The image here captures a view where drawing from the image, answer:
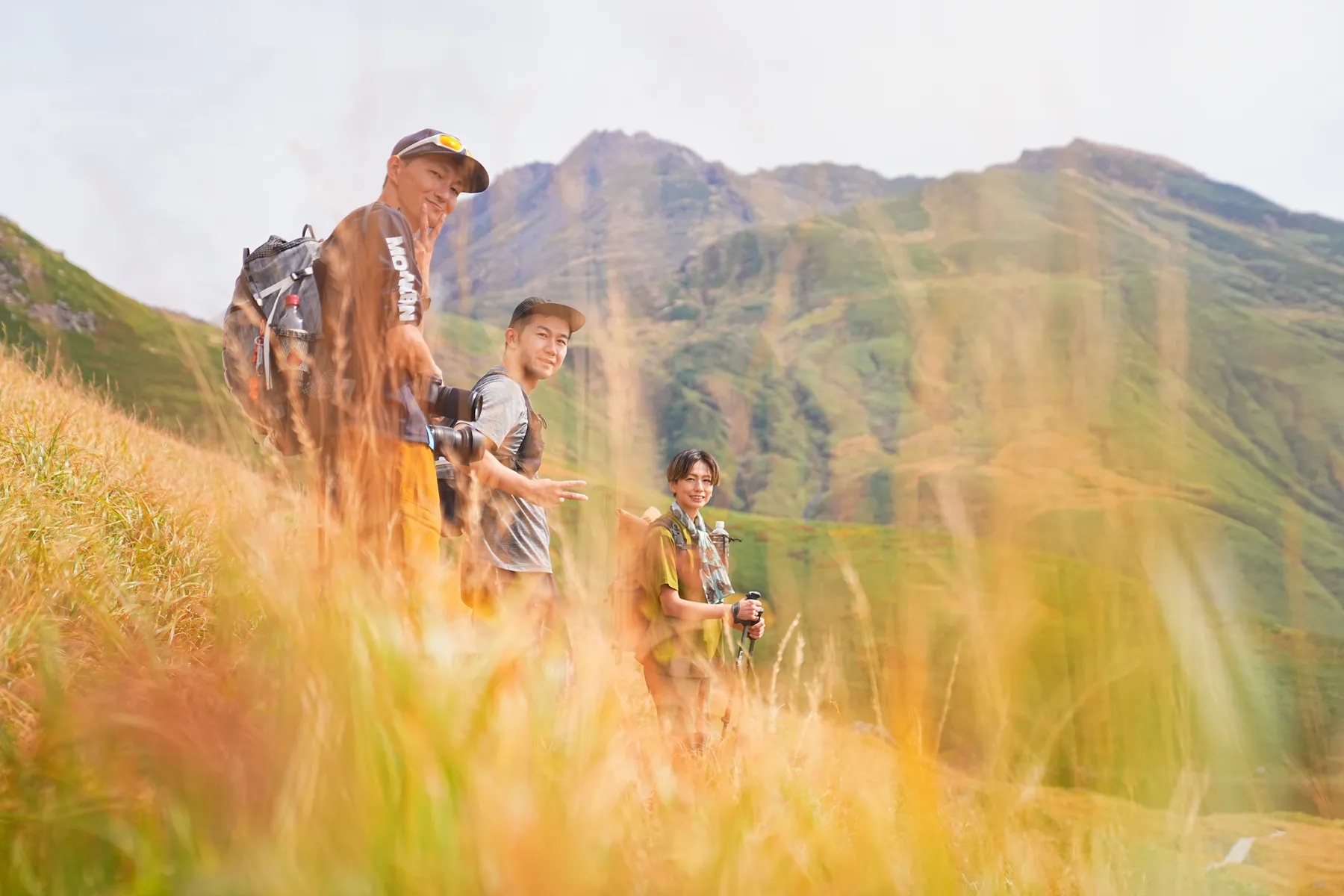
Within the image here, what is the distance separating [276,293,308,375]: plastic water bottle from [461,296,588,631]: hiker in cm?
74

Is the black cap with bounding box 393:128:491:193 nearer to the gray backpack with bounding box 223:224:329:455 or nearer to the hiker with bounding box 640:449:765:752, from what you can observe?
the gray backpack with bounding box 223:224:329:455

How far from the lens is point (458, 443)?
Answer: 316cm

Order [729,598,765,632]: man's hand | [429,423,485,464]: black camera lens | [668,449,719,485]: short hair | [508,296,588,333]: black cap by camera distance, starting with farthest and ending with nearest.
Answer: [668,449,719,485]: short hair, [729,598,765,632]: man's hand, [508,296,588,333]: black cap, [429,423,485,464]: black camera lens

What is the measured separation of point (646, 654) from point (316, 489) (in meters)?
2.78

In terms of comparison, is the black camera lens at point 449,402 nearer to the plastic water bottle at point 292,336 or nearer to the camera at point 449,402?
the camera at point 449,402

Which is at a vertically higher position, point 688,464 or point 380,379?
point 380,379

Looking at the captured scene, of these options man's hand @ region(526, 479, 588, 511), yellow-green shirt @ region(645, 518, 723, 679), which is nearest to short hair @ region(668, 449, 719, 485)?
yellow-green shirt @ region(645, 518, 723, 679)

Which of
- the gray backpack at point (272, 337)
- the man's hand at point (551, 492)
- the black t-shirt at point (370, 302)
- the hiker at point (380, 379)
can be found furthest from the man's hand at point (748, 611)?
the gray backpack at point (272, 337)

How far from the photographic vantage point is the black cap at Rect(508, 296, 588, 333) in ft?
13.7

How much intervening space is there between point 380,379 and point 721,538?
3.03 meters

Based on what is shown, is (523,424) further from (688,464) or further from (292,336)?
(688,464)

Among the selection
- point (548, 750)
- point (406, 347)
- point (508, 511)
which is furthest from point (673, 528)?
point (548, 750)

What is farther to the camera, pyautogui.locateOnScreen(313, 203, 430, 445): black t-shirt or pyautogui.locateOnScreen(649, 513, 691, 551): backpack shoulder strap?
pyautogui.locateOnScreen(649, 513, 691, 551): backpack shoulder strap

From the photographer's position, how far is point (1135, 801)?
244 cm
